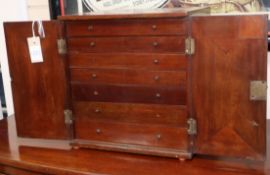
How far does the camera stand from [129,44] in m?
1.13

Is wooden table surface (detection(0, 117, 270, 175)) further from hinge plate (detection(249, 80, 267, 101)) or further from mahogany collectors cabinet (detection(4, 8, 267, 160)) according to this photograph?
hinge plate (detection(249, 80, 267, 101))

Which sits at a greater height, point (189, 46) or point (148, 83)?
point (189, 46)

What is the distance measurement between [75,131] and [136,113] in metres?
0.24

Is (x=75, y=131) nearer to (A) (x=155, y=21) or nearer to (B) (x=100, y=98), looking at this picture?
(B) (x=100, y=98)

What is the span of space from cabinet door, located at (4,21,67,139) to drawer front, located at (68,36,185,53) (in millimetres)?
86

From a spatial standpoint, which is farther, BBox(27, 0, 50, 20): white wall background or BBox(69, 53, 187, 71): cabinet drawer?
BBox(27, 0, 50, 20): white wall background

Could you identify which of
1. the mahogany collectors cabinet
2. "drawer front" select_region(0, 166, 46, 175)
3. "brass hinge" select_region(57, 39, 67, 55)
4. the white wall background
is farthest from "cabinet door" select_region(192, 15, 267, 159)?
the white wall background

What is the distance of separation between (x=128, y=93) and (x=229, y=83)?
1.04 feet

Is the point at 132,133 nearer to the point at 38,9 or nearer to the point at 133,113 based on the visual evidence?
the point at 133,113

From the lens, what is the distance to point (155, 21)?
42.6 inches

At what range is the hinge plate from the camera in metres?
1.01

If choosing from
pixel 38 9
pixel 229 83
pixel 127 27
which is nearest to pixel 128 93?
pixel 127 27

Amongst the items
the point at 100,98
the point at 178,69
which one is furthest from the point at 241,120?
the point at 100,98

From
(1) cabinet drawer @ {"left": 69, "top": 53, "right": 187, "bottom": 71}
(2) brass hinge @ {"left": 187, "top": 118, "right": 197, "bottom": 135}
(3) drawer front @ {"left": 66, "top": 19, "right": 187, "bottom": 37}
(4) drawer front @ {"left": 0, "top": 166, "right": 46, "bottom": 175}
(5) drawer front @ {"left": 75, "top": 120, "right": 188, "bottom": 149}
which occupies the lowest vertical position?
(4) drawer front @ {"left": 0, "top": 166, "right": 46, "bottom": 175}
